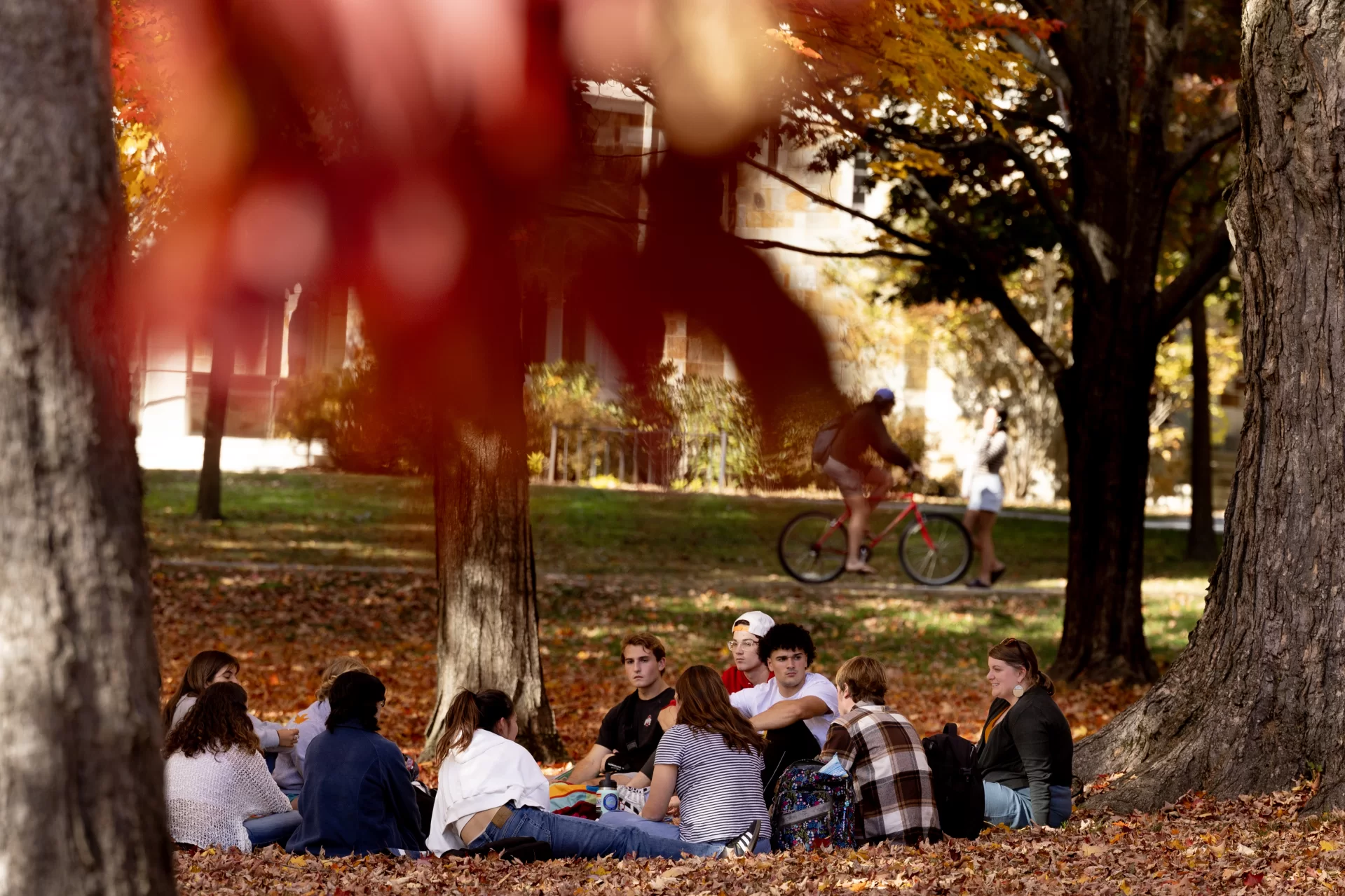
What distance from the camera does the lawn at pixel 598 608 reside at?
11039mm

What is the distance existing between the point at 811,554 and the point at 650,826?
8619 millimetres

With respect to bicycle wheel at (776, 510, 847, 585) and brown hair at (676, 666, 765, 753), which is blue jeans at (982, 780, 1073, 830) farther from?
bicycle wheel at (776, 510, 847, 585)

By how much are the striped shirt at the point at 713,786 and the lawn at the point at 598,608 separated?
314 cm

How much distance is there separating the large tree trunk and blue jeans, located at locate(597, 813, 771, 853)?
4153mm

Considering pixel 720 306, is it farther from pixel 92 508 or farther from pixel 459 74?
pixel 92 508

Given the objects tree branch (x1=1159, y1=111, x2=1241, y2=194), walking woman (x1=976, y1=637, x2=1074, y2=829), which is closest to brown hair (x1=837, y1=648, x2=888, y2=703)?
walking woman (x1=976, y1=637, x2=1074, y2=829)

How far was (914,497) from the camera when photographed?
1293 millimetres

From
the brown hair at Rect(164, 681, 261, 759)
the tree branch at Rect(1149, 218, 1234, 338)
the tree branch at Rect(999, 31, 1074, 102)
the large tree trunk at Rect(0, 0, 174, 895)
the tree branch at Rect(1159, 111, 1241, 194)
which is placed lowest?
the brown hair at Rect(164, 681, 261, 759)

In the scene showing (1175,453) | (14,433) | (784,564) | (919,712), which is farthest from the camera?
(1175,453)

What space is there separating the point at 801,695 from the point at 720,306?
619cm

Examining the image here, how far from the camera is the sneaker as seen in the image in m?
5.95

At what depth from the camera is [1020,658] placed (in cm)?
633

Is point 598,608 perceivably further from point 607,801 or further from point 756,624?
point 607,801

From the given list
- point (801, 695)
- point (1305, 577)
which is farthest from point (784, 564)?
point (1305, 577)
